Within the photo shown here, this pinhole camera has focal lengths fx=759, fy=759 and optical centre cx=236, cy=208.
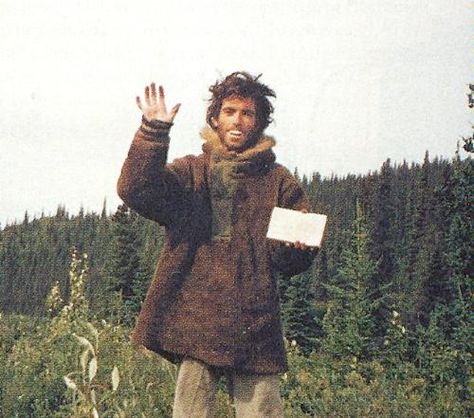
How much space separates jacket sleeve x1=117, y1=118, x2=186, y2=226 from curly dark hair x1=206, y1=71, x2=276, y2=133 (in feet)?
1.43

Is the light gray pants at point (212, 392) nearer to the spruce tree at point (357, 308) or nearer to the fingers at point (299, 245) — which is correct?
the fingers at point (299, 245)

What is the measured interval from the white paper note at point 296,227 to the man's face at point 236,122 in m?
0.43

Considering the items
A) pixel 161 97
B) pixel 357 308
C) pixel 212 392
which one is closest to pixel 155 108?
pixel 161 97

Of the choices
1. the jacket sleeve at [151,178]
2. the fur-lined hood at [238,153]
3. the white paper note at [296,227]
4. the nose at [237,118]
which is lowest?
the white paper note at [296,227]

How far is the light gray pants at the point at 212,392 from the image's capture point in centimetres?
331

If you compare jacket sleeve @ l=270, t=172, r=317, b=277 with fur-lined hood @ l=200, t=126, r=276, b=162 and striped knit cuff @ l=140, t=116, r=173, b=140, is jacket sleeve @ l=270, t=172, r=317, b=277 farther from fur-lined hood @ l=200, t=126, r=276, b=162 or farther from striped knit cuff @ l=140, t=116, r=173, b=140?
striped knit cuff @ l=140, t=116, r=173, b=140

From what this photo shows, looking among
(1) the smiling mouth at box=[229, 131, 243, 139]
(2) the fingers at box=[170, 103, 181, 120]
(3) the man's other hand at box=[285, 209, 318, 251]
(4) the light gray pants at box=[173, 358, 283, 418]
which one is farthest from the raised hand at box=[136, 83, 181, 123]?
(4) the light gray pants at box=[173, 358, 283, 418]

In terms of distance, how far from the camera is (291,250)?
333 centimetres

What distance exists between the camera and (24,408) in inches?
223

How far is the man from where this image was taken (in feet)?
10.8

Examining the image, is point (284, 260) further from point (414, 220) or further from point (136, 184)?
point (414, 220)

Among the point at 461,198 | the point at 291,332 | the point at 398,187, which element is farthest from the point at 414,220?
the point at 461,198

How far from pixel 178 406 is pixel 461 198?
5135mm

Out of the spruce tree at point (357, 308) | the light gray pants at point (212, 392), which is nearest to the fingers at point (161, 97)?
the light gray pants at point (212, 392)
